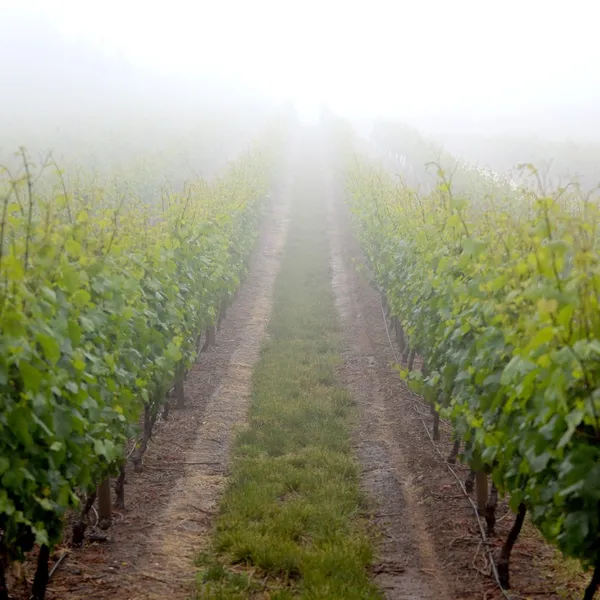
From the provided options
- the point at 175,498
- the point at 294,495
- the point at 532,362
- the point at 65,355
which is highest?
the point at 532,362

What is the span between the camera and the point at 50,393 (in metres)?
4.16

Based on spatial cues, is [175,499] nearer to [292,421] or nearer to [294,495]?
[294,495]

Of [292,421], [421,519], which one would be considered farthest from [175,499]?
[421,519]

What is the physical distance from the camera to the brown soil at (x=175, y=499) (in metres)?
5.57

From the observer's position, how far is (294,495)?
7.18 metres

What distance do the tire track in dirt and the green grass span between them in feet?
0.69

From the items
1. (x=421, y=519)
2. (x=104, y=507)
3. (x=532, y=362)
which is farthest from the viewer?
(x=421, y=519)

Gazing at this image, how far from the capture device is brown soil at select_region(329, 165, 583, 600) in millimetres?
5703

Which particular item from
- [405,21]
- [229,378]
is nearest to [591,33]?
[405,21]

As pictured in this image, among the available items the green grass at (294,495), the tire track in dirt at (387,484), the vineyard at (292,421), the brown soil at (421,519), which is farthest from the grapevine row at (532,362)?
the green grass at (294,495)

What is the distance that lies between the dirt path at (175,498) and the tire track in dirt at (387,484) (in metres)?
1.71

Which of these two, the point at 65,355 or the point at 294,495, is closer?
the point at 65,355

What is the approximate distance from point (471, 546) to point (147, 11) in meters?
125

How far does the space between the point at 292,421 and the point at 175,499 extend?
236 centimetres
